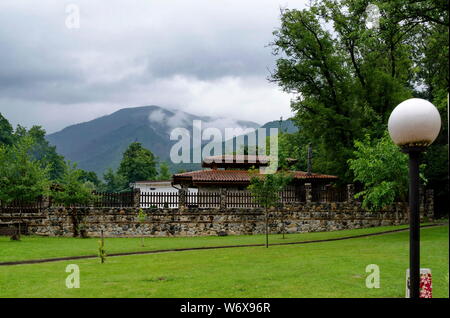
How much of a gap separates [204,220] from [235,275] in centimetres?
1737

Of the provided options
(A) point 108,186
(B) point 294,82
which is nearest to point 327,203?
(B) point 294,82

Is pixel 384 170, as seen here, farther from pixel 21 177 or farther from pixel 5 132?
pixel 5 132

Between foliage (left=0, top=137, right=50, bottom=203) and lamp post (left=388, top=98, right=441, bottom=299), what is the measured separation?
23196 millimetres

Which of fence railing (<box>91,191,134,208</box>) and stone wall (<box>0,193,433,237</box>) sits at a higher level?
fence railing (<box>91,191,134,208</box>)

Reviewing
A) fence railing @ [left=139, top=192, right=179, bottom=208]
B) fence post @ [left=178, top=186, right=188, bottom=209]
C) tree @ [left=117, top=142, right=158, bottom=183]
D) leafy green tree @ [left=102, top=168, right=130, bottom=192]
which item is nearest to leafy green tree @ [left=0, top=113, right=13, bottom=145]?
leafy green tree @ [left=102, top=168, right=130, bottom=192]

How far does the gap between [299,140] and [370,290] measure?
48939 millimetres

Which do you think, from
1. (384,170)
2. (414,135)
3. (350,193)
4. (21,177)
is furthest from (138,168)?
(414,135)

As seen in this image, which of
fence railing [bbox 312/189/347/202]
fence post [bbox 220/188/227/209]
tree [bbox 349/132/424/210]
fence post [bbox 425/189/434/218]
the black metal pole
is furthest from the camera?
fence post [bbox 425/189/434/218]

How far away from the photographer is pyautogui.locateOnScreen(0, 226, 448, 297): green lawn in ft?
29.5

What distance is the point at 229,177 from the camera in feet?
112

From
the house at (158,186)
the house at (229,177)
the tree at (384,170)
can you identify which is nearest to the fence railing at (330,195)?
the house at (229,177)

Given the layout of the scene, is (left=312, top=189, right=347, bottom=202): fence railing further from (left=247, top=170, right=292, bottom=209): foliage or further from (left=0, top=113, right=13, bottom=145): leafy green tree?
(left=0, top=113, right=13, bottom=145): leafy green tree

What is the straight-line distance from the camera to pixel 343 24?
31.8 meters

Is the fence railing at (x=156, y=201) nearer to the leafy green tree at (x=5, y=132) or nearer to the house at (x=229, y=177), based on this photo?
the house at (x=229, y=177)
